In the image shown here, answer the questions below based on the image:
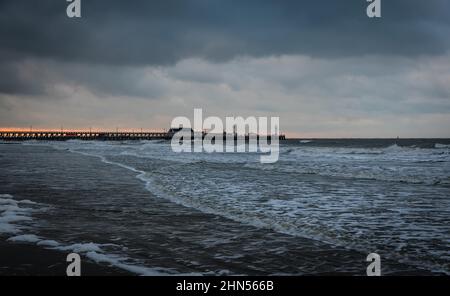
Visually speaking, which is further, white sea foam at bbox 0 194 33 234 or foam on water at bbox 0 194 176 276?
white sea foam at bbox 0 194 33 234

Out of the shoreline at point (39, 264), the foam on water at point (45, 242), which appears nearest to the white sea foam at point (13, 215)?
the foam on water at point (45, 242)

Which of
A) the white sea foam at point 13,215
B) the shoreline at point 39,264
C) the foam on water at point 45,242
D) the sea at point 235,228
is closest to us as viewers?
the shoreline at point 39,264

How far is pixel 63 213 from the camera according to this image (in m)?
8.62

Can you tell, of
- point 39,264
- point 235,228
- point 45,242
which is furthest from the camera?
point 235,228

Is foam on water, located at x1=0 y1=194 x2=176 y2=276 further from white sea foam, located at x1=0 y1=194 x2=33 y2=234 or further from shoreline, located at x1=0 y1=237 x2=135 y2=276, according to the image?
shoreline, located at x1=0 y1=237 x2=135 y2=276

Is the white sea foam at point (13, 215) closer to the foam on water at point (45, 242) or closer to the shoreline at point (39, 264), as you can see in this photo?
the foam on water at point (45, 242)

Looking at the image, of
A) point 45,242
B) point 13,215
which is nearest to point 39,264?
point 45,242

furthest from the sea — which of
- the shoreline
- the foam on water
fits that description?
the shoreline

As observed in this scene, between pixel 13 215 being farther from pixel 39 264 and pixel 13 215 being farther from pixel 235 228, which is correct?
pixel 235 228
